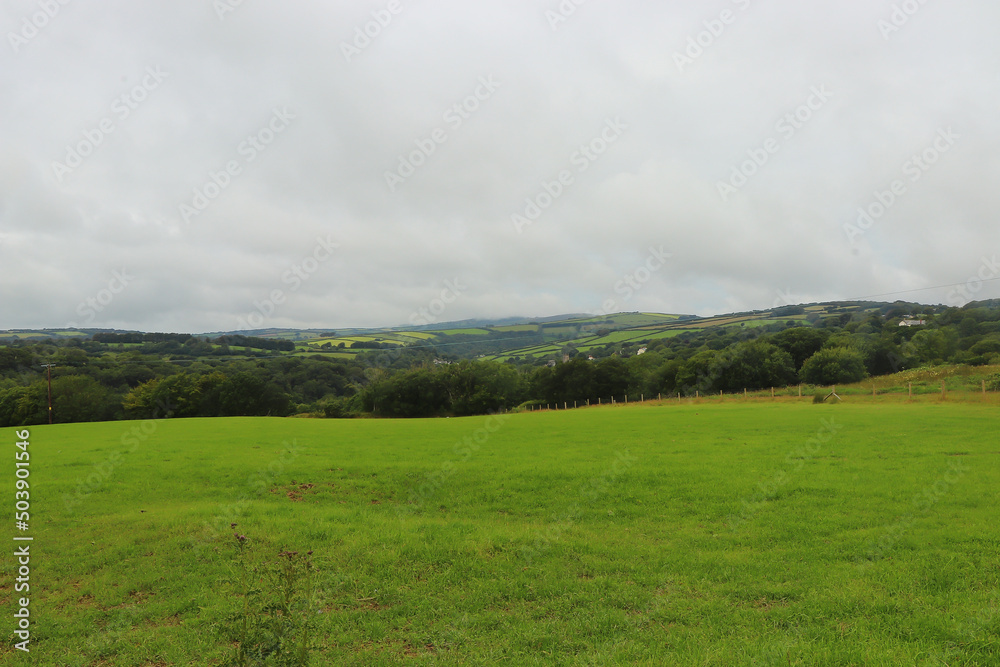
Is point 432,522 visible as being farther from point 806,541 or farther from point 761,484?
point 761,484

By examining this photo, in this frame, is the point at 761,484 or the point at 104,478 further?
the point at 104,478

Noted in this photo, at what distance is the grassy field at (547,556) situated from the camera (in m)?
6.45

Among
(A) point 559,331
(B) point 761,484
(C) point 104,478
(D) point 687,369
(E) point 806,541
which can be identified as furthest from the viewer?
(A) point 559,331

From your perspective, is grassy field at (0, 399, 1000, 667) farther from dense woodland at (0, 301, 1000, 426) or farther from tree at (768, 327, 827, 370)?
tree at (768, 327, 827, 370)

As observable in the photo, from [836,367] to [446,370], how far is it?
220 ft

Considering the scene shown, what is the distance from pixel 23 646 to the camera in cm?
682

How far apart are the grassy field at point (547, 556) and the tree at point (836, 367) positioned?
66.2 m

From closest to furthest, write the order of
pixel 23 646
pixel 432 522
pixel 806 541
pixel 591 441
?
pixel 23 646, pixel 806 541, pixel 432 522, pixel 591 441

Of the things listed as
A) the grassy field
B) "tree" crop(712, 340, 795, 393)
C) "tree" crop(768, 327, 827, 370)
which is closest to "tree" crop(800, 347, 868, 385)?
"tree" crop(712, 340, 795, 393)

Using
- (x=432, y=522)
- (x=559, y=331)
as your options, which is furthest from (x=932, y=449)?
(x=559, y=331)

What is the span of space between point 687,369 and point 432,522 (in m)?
84.2

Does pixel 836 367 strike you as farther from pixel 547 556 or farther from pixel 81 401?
pixel 81 401

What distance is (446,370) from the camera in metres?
101

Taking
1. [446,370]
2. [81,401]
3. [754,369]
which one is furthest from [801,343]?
[81,401]
